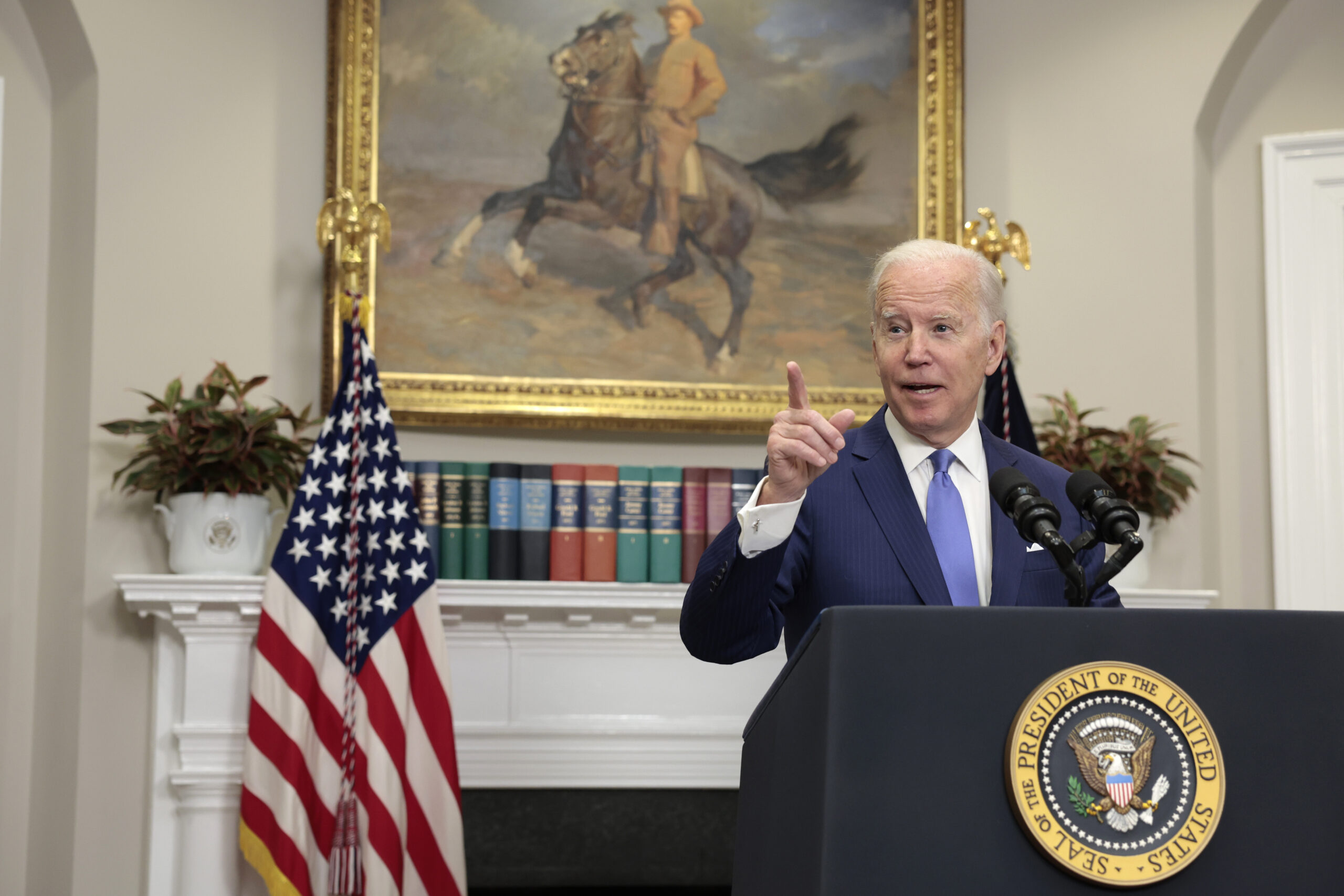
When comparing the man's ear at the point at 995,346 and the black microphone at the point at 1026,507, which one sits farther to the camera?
the man's ear at the point at 995,346

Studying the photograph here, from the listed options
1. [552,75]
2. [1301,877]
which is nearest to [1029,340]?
[552,75]

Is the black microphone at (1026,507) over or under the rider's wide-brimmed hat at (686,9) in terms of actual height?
under

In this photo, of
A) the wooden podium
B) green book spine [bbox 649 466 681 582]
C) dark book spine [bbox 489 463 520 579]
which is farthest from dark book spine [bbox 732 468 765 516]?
the wooden podium

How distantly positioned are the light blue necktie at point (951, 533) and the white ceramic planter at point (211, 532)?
245cm

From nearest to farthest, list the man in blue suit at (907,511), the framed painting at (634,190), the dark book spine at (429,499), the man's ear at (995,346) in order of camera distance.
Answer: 1. the man in blue suit at (907,511)
2. the man's ear at (995,346)
3. the dark book spine at (429,499)
4. the framed painting at (634,190)

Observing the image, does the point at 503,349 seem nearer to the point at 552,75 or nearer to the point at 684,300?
the point at 684,300

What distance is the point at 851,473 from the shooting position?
6.14ft

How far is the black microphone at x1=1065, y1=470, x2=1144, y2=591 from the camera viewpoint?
1325mm

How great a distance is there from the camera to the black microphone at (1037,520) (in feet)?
4.33

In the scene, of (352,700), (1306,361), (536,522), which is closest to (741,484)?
(536,522)

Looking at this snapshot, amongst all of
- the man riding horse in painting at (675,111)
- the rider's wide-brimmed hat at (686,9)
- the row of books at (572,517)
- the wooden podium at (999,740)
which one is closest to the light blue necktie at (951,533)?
the wooden podium at (999,740)

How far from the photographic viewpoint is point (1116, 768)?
1109 millimetres

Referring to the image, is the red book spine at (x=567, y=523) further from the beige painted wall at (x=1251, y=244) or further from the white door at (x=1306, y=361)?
the white door at (x=1306, y=361)

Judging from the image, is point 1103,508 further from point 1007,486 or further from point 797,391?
point 797,391
